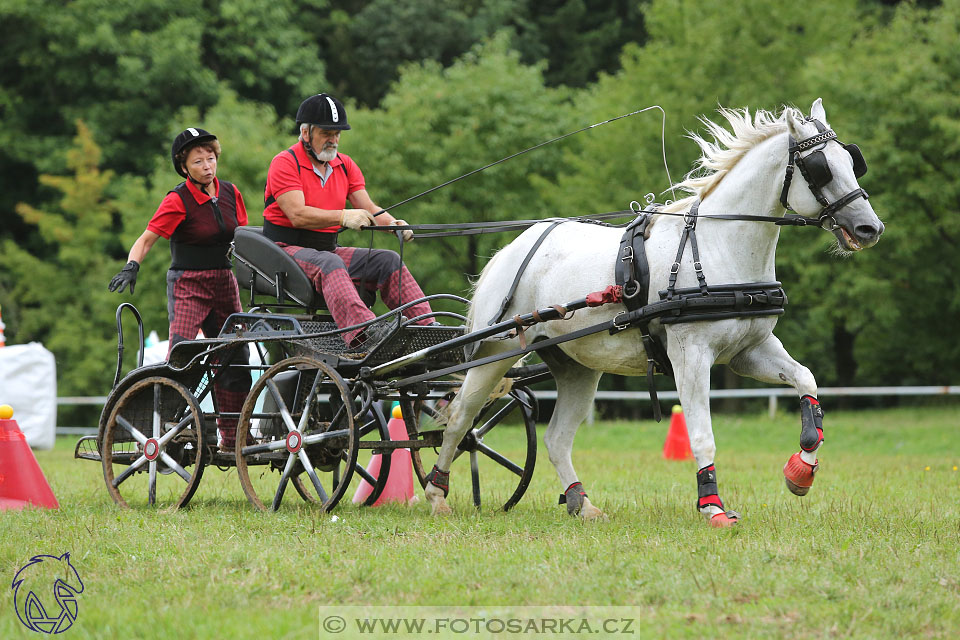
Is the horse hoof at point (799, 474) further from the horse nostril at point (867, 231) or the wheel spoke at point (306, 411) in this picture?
the wheel spoke at point (306, 411)

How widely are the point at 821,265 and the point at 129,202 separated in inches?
641

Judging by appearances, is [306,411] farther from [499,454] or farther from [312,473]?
[499,454]

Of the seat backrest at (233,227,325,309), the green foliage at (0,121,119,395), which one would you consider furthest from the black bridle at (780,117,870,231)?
the green foliage at (0,121,119,395)

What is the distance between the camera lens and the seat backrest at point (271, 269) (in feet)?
23.3

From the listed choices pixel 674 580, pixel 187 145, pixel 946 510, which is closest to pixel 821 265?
pixel 946 510

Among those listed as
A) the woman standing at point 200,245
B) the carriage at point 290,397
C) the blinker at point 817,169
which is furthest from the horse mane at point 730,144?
the woman standing at point 200,245

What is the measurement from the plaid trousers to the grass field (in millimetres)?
717

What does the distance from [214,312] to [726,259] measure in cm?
400

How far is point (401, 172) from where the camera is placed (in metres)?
24.2

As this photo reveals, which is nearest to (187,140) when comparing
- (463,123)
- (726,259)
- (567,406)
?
(567,406)

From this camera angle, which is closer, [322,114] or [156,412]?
[322,114]

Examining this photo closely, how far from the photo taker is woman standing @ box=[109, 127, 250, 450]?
779 cm

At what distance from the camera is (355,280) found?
7469 millimetres

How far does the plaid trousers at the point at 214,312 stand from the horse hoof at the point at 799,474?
3839 mm
